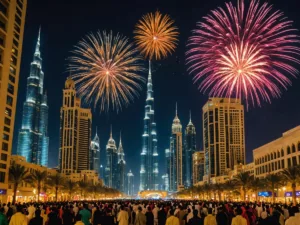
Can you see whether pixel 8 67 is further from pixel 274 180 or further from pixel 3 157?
pixel 274 180

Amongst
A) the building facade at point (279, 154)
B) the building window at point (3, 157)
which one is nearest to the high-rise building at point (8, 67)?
the building window at point (3, 157)

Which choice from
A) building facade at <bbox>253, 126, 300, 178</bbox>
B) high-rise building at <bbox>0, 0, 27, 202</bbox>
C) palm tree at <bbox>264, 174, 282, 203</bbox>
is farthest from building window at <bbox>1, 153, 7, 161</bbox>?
building facade at <bbox>253, 126, 300, 178</bbox>

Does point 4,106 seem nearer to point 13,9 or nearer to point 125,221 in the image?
point 13,9

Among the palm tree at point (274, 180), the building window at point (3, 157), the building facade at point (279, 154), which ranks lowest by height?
the palm tree at point (274, 180)

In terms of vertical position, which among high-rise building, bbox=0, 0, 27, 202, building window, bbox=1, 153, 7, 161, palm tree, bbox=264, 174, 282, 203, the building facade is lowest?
palm tree, bbox=264, 174, 282, 203

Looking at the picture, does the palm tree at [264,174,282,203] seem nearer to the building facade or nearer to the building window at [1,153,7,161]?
the building facade

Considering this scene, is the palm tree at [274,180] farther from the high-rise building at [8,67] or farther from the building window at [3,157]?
the building window at [3,157]
